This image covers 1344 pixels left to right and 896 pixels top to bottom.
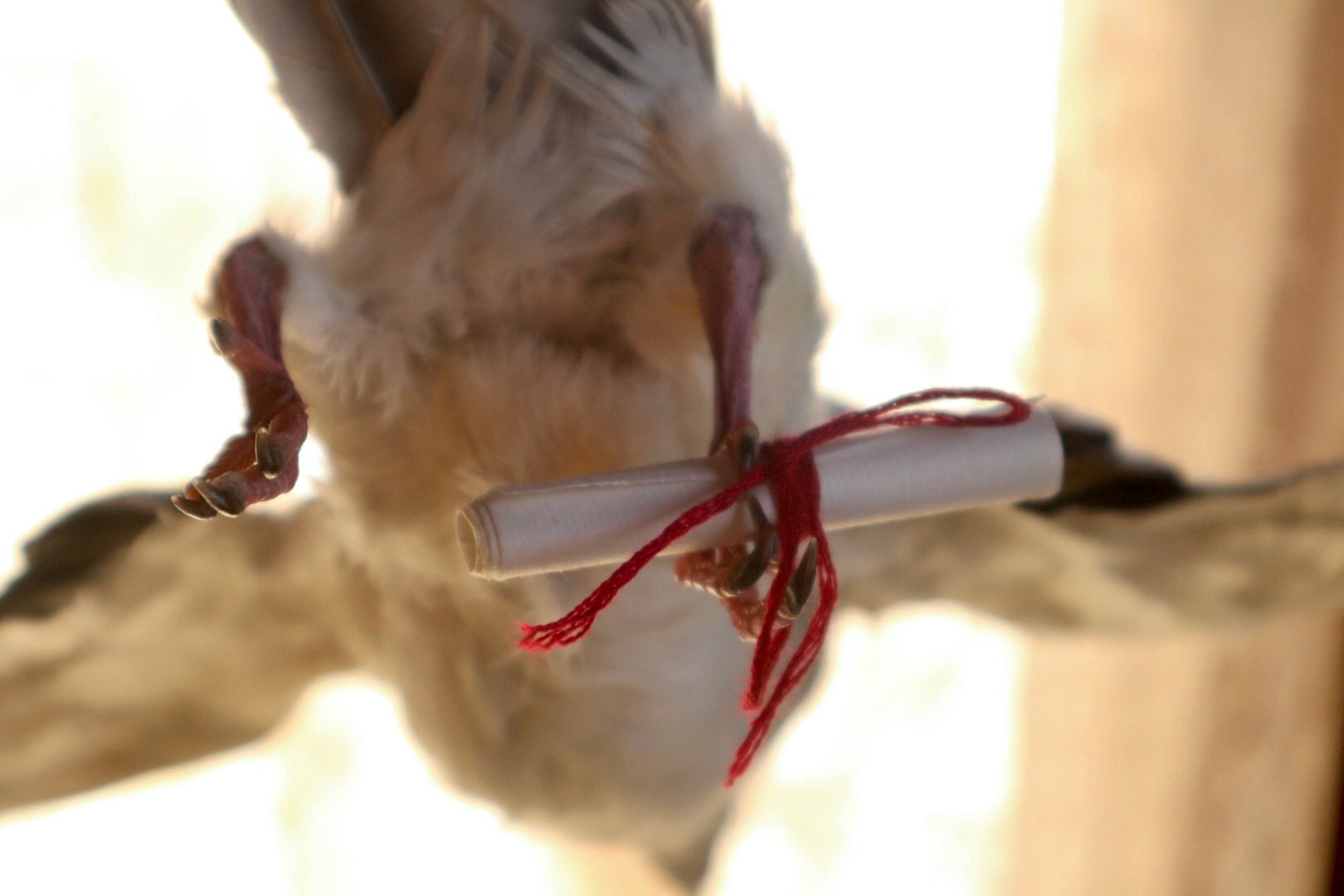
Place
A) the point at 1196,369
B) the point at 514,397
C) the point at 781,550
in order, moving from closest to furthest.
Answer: the point at 781,550
the point at 514,397
the point at 1196,369

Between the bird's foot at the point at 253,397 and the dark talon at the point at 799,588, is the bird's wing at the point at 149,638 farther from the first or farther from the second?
the dark talon at the point at 799,588

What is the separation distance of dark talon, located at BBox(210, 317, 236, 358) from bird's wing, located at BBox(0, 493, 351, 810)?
24cm

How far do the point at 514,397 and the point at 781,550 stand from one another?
0.51 ft

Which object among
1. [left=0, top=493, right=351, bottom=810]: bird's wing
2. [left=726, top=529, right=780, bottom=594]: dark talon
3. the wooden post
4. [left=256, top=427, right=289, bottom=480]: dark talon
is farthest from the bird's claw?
the wooden post

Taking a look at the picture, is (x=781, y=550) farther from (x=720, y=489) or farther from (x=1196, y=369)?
(x=1196, y=369)

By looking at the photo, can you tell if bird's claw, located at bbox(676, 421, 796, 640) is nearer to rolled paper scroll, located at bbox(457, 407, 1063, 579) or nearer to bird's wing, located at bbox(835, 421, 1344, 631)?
rolled paper scroll, located at bbox(457, 407, 1063, 579)

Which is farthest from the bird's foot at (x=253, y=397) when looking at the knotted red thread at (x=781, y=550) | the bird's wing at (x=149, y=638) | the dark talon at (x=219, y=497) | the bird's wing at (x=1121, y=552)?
the bird's wing at (x=1121, y=552)

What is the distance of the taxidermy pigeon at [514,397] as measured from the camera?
0.45 metres

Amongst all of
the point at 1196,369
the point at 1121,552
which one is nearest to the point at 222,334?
the point at 1121,552

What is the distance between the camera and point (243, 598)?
26.8 inches

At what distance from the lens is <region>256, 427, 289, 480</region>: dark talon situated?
15.0 inches

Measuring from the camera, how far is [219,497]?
367 millimetres

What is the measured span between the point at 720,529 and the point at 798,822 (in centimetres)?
83

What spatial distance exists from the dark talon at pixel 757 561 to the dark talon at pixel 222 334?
0.20 meters
